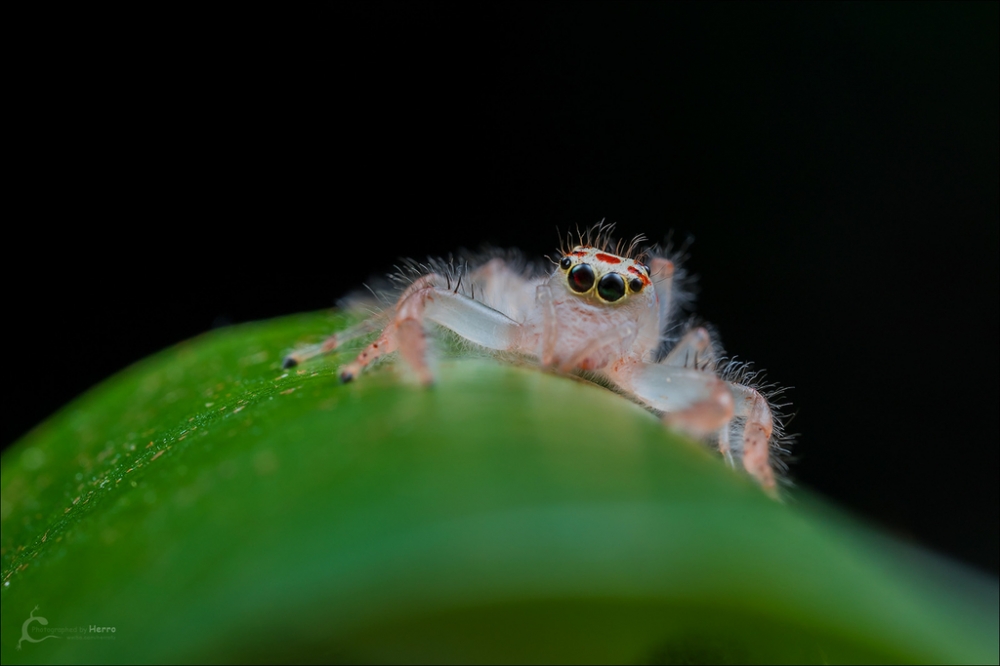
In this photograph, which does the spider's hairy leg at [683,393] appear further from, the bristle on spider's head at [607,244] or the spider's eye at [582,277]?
the bristle on spider's head at [607,244]

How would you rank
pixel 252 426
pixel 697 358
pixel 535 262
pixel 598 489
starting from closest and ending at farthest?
pixel 598 489 → pixel 252 426 → pixel 697 358 → pixel 535 262

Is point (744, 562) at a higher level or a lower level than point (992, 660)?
lower

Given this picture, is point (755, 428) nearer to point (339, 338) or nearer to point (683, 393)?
point (683, 393)

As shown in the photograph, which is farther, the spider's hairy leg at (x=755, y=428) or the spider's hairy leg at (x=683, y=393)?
the spider's hairy leg at (x=755, y=428)

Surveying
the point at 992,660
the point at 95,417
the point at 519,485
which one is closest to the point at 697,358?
the point at 992,660

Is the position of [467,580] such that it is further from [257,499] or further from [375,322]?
[375,322]

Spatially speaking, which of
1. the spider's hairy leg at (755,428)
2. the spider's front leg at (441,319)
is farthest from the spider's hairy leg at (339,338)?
the spider's hairy leg at (755,428)

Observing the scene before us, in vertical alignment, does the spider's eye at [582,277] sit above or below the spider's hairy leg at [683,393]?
above
